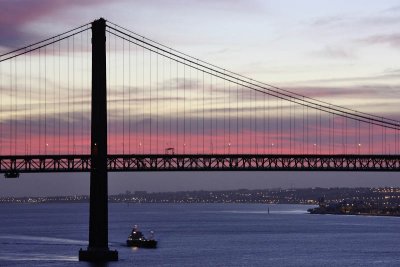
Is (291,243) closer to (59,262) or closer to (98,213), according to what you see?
(59,262)

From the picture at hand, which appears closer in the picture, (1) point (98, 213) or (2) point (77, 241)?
(1) point (98, 213)

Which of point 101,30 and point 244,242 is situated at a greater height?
point 101,30

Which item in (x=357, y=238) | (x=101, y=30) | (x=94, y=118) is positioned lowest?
(x=357, y=238)

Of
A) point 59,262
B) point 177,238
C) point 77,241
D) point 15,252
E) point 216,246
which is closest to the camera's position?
point 59,262

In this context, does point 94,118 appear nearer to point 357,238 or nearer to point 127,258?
point 127,258

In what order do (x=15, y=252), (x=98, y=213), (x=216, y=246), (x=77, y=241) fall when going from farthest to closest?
(x=77, y=241) → (x=216, y=246) → (x=15, y=252) → (x=98, y=213)

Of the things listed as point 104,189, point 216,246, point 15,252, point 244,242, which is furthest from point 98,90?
point 244,242
